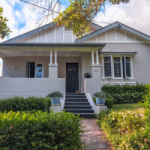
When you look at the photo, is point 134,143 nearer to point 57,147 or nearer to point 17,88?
point 57,147

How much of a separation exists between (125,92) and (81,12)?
7060 millimetres

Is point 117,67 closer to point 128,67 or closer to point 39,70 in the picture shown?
point 128,67

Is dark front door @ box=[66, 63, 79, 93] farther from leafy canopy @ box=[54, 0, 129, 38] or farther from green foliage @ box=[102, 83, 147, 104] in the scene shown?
leafy canopy @ box=[54, 0, 129, 38]

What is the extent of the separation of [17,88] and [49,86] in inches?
92.3

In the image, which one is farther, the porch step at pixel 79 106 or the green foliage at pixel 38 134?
the porch step at pixel 79 106

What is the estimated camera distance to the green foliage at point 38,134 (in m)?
2.53

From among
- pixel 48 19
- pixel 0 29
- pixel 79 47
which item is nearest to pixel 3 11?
pixel 0 29

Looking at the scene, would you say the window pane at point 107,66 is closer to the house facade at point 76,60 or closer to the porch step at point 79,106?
the house facade at point 76,60

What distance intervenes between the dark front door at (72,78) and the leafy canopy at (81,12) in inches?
256

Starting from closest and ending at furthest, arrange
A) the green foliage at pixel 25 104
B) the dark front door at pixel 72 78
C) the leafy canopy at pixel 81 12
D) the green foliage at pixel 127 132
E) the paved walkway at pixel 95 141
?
the green foliage at pixel 127 132 → the paved walkway at pixel 95 141 → the leafy canopy at pixel 81 12 → the green foliage at pixel 25 104 → the dark front door at pixel 72 78

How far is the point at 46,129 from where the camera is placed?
2820mm

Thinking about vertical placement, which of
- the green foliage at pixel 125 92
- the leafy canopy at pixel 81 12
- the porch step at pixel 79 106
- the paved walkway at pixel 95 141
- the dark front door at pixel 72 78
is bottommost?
the paved walkway at pixel 95 141

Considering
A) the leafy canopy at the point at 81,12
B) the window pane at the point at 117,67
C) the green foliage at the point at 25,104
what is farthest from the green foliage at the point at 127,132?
the window pane at the point at 117,67

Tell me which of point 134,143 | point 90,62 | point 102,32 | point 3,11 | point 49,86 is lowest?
point 134,143
